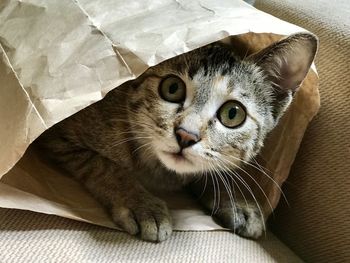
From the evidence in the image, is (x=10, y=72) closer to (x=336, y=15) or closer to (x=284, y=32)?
(x=284, y=32)

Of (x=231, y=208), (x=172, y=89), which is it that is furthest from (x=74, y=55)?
(x=231, y=208)

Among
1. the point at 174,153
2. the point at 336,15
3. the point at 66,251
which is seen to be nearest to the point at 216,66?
the point at 174,153

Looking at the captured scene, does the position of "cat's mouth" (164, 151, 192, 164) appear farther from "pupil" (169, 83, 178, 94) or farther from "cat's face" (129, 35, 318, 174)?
"pupil" (169, 83, 178, 94)

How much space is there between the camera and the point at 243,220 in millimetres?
1104

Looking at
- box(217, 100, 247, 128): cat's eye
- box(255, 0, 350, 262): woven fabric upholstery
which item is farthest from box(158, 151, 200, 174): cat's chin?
box(255, 0, 350, 262): woven fabric upholstery

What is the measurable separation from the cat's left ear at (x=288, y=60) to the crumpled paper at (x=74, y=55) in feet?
0.11

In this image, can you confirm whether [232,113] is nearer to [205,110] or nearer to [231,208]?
[205,110]

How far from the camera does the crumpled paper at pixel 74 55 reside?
0.85m

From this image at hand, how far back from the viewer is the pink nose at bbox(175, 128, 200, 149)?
93 centimetres

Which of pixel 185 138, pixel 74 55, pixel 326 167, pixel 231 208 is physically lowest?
pixel 231 208

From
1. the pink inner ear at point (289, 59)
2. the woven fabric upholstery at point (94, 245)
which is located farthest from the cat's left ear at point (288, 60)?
the woven fabric upholstery at point (94, 245)

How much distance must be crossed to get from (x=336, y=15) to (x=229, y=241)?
58 cm

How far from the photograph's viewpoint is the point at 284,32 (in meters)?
0.94

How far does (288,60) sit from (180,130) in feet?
0.95
